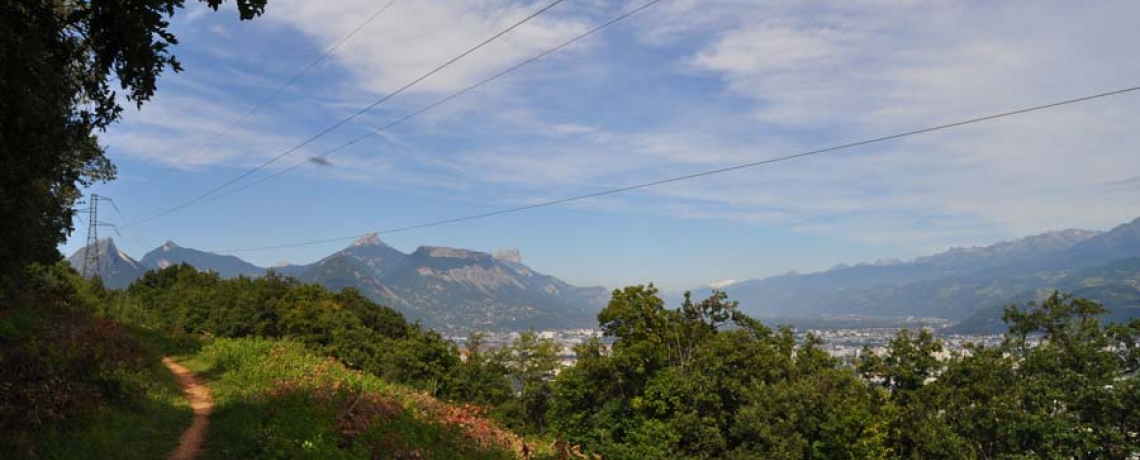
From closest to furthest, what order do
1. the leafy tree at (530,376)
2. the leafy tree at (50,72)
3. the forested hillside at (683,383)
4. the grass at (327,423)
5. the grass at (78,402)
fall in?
the leafy tree at (50,72)
the grass at (78,402)
the grass at (327,423)
the forested hillside at (683,383)
the leafy tree at (530,376)

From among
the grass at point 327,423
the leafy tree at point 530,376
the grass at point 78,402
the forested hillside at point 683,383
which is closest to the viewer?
the grass at point 78,402

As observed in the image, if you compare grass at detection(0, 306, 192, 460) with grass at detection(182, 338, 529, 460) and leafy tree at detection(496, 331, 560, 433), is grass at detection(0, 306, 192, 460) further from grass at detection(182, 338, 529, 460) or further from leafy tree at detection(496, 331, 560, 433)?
leafy tree at detection(496, 331, 560, 433)

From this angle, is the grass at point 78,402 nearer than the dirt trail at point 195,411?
Yes

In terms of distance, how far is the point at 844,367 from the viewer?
5284cm

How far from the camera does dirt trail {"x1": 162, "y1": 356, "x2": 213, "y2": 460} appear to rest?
15400 mm

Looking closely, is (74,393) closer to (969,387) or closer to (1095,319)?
(969,387)

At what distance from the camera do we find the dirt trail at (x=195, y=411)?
1540 centimetres

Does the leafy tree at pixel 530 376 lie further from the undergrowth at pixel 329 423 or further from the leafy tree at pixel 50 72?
the leafy tree at pixel 50 72

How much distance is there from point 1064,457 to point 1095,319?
12.5 m

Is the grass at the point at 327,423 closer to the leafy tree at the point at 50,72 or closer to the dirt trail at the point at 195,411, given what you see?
the dirt trail at the point at 195,411

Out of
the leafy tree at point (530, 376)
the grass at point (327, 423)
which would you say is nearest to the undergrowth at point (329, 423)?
the grass at point (327, 423)

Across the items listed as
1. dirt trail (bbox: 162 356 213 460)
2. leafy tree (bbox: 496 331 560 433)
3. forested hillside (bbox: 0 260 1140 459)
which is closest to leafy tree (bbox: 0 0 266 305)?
dirt trail (bbox: 162 356 213 460)

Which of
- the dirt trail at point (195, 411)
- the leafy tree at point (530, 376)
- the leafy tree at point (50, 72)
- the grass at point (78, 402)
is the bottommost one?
the leafy tree at point (530, 376)

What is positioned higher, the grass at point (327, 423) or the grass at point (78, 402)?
the grass at point (78, 402)
